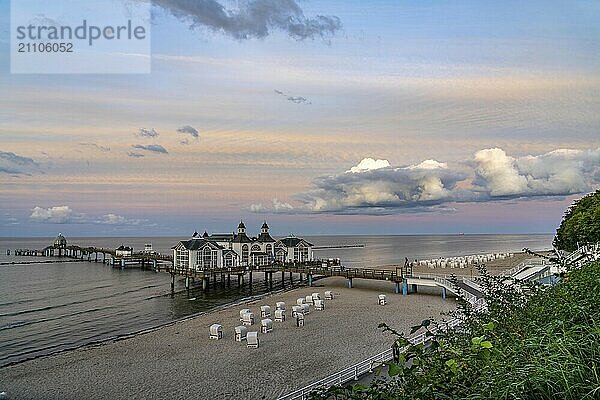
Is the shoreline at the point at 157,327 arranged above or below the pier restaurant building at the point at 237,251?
below

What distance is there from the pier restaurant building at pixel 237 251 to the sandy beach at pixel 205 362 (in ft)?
54.8

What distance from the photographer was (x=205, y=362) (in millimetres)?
17641

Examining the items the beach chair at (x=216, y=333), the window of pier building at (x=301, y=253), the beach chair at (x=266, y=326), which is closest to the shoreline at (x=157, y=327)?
the beach chair at (x=216, y=333)

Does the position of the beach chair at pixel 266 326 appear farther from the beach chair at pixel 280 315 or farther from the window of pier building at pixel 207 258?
the window of pier building at pixel 207 258

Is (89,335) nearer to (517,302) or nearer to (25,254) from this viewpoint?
(517,302)

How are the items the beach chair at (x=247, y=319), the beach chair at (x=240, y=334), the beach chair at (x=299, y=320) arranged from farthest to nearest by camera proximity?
the beach chair at (x=247, y=319) < the beach chair at (x=299, y=320) < the beach chair at (x=240, y=334)

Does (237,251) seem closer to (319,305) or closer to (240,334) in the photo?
(319,305)

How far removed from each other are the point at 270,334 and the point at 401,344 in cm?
1884

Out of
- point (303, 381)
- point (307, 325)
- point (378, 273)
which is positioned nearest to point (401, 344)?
point (303, 381)

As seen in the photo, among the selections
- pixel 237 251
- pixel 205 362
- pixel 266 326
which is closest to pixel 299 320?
pixel 266 326

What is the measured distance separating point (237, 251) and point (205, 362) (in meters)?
29.2

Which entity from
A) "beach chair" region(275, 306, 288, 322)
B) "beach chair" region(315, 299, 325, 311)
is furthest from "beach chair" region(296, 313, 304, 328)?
"beach chair" region(315, 299, 325, 311)

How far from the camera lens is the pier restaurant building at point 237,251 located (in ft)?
140

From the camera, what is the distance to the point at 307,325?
23500 millimetres
